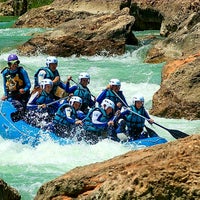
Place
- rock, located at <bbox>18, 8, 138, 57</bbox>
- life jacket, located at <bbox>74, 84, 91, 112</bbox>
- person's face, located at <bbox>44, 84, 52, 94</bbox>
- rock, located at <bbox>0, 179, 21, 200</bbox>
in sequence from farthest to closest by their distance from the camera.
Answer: rock, located at <bbox>18, 8, 138, 57</bbox>
life jacket, located at <bbox>74, 84, 91, 112</bbox>
person's face, located at <bbox>44, 84, 52, 94</bbox>
rock, located at <bbox>0, 179, 21, 200</bbox>

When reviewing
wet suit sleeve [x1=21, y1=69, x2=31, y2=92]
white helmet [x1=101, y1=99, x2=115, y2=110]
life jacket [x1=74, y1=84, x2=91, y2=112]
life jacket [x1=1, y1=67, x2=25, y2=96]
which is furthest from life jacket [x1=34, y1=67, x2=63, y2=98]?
white helmet [x1=101, y1=99, x2=115, y2=110]

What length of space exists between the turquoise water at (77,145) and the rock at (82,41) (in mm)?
266

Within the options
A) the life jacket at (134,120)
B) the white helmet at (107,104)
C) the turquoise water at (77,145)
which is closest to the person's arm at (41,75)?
the turquoise water at (77,145)

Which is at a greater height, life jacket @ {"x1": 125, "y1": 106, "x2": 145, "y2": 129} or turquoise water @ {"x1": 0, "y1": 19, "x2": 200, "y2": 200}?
life jacket @ {"x1": 125, "y1": 106, "x2": 145, "y2": 129}

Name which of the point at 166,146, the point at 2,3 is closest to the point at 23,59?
the point at 166,146

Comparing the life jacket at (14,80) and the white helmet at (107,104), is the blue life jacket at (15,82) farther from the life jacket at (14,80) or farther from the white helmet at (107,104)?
the white helmet at (107,104)

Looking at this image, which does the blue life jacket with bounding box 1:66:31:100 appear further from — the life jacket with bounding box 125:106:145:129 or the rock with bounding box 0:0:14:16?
the rock with bounding box 0:0:14:16

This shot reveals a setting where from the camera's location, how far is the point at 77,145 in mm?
9008

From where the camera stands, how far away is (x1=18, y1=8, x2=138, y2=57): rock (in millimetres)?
18125

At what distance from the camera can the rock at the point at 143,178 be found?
3207 millimetres

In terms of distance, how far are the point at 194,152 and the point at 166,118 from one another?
7.96 metres

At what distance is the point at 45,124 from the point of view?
932 cm

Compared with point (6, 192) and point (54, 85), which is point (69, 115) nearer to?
point (54, 85)

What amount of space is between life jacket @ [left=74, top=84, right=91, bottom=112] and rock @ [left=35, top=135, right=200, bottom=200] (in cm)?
586
